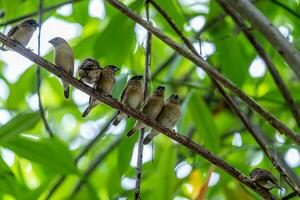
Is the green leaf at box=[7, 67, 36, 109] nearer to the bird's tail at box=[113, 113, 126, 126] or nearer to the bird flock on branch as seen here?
the bird flock on branch

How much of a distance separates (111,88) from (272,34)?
2.22 ft

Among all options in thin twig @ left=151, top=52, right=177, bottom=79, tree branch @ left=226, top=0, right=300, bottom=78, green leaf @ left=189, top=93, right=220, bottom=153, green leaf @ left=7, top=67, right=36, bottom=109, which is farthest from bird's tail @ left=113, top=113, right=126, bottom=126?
thin twig @ left=151, top=52, right=177, bottom=79

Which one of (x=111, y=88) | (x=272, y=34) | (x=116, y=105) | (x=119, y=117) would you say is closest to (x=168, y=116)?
(x=119, y=117)

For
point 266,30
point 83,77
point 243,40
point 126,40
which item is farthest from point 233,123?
point 83,77

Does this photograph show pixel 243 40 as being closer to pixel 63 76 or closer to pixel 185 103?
Result: pixel 185 103

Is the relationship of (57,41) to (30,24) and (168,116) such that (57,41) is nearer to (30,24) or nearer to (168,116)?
(30,24)

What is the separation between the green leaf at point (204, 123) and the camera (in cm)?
347

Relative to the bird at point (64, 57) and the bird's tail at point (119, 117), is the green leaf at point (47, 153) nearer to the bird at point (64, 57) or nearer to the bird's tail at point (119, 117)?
the bird's tail at point (119, 117)

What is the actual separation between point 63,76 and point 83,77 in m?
0.34

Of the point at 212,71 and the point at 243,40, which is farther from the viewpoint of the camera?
the point at 243,40

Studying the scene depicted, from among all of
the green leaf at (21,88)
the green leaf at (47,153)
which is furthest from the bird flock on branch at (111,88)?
the green leaf at (21,88)

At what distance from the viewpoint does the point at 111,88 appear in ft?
7.80

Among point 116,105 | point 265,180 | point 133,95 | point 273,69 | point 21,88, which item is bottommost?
point 116,105

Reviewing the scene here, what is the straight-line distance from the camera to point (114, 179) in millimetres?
3830
